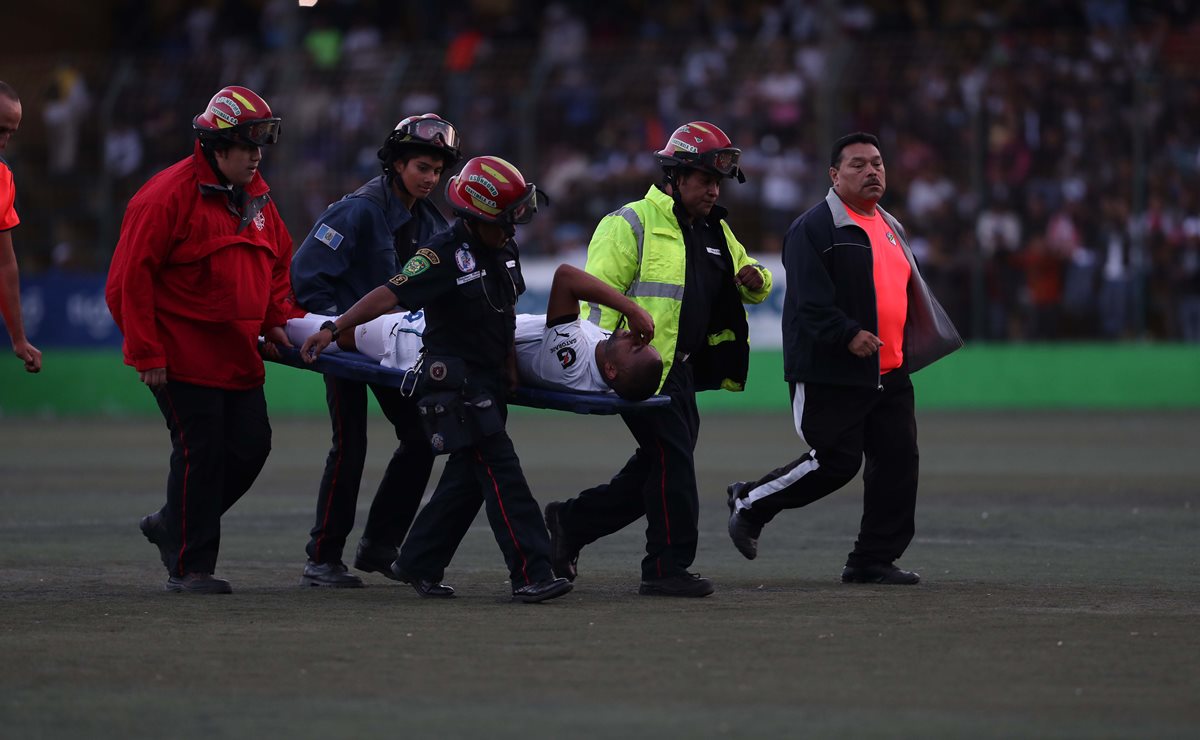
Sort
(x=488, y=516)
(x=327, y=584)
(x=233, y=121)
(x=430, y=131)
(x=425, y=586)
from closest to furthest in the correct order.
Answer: (x=488, y=516)
(x=425, y=586)
(x=233, y=121)
(x=430, y=131)
(x=327, y=584)

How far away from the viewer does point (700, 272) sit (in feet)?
28.7

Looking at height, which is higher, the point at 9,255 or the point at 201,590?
the point at 9,255

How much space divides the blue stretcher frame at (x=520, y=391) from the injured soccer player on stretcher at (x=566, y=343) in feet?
0.13

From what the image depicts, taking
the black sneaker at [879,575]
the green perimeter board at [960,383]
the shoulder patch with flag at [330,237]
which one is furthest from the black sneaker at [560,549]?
the green perimeter board at [960,383]

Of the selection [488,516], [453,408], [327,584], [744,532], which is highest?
[453,408]

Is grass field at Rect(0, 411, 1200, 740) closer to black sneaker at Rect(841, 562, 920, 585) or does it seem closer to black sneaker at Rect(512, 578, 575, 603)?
black sneaker at Rect(512, 578, 575, 603)

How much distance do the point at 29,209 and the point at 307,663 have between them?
60.0 feet

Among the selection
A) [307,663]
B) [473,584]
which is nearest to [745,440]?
[473,584]

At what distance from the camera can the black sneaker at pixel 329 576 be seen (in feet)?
29.5

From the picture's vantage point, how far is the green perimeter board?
2262cm

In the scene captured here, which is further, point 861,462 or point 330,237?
point 861,462

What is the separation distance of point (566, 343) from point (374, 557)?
155 centimetres

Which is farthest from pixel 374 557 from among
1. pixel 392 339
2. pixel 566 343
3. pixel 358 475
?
pixel 566 343

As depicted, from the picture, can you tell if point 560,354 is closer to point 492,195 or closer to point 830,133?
point 492,195
